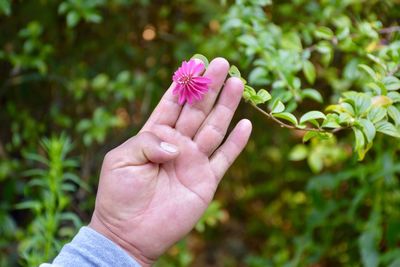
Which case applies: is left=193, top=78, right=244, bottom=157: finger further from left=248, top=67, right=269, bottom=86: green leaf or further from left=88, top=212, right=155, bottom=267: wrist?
left=248, top=67, right=269, bottom=86: green leaf

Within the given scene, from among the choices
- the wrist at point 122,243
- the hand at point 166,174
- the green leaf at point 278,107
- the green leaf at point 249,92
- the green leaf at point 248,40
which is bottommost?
the wrist at point 122,243

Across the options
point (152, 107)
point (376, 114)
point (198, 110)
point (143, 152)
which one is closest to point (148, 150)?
point (143, 152)

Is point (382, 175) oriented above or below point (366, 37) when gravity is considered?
below

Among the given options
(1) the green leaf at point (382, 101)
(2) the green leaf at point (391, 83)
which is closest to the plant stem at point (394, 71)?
(2) the green leaf at point (391, 83)

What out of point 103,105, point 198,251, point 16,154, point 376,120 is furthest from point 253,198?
point 376,120

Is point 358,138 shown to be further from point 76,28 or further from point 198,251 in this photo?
point 198,251

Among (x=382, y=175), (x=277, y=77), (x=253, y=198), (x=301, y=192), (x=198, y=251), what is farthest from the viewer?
(x=198, y=251)

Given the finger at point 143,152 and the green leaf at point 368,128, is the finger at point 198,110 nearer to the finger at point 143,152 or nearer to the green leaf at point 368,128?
the finger at point 143,152

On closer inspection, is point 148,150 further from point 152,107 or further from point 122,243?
Answer: point 152,107
